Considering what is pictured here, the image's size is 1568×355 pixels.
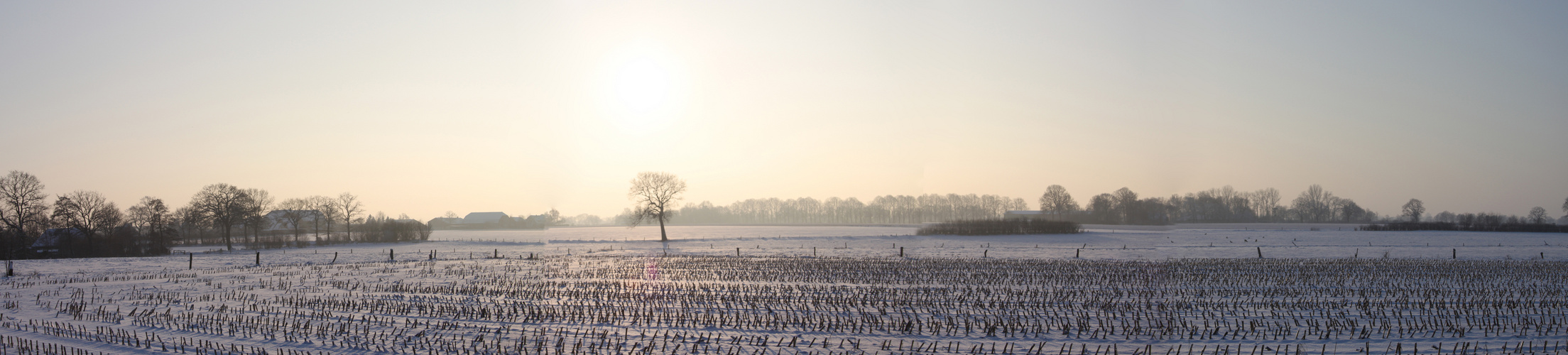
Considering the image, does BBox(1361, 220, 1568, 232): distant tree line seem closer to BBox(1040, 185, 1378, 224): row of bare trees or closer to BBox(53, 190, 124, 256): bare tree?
BBox(1040, 185, 1378, 224): row of bare trees

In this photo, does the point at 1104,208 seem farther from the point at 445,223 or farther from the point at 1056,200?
the point at 445,223

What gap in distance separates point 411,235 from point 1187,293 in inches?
2866

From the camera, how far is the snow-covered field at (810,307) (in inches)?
452

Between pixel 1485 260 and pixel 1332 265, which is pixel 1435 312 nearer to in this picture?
pixel 1332 265

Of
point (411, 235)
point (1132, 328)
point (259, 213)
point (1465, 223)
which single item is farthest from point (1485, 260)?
point (259, 213)

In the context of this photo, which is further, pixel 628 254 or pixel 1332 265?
pixel 628 254

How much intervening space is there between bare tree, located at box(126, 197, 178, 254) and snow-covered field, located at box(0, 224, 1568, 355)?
72.8 feet

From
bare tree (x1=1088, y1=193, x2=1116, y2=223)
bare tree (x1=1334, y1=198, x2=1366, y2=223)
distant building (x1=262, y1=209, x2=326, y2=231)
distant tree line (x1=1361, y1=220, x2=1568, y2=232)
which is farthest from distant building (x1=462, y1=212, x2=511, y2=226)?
bare tree (x1=1334, y1=198, x2=1366, y2=223)

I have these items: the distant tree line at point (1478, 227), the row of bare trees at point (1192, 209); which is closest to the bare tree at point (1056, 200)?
the row of bare trees at point (1192, 209)

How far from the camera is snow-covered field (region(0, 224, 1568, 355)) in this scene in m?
11.5

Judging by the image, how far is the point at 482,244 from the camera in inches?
2320

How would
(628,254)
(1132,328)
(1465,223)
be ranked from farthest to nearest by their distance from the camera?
(1465,223)
(628,254)
(1132,328)

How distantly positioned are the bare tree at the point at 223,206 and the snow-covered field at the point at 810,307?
2959cm

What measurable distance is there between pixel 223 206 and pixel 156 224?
457cm
